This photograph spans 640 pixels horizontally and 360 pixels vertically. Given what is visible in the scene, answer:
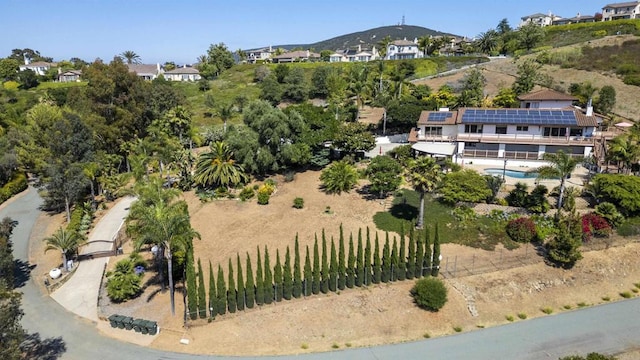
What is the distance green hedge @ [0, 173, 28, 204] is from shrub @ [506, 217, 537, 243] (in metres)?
54.5

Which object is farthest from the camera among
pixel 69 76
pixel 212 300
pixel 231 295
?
pixel 69 76

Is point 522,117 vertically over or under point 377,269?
over

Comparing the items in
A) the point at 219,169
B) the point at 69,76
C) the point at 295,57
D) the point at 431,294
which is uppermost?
the point at 295,57

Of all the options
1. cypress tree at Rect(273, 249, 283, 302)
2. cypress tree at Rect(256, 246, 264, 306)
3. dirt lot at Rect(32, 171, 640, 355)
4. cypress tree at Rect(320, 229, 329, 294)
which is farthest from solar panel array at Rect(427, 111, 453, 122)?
cypress tree at Rect(256, 246, 264, 306)

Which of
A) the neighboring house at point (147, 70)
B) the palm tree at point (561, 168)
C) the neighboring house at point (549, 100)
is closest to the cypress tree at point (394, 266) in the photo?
the palm tree at point (561, 168)

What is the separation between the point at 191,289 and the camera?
26.2m

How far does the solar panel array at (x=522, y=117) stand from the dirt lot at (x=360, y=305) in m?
19.0

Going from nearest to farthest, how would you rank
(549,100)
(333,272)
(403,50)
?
1. (333,272)
2. (549,100)
3. (403,50)

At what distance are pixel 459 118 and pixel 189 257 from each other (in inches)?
1521

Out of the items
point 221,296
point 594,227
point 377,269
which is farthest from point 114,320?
point 594,227

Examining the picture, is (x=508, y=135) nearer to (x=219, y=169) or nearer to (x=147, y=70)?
(x=219, y=169)

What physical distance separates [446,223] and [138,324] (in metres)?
25.2

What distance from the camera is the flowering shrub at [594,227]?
34.6 meters

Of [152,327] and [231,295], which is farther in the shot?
[231,295]
